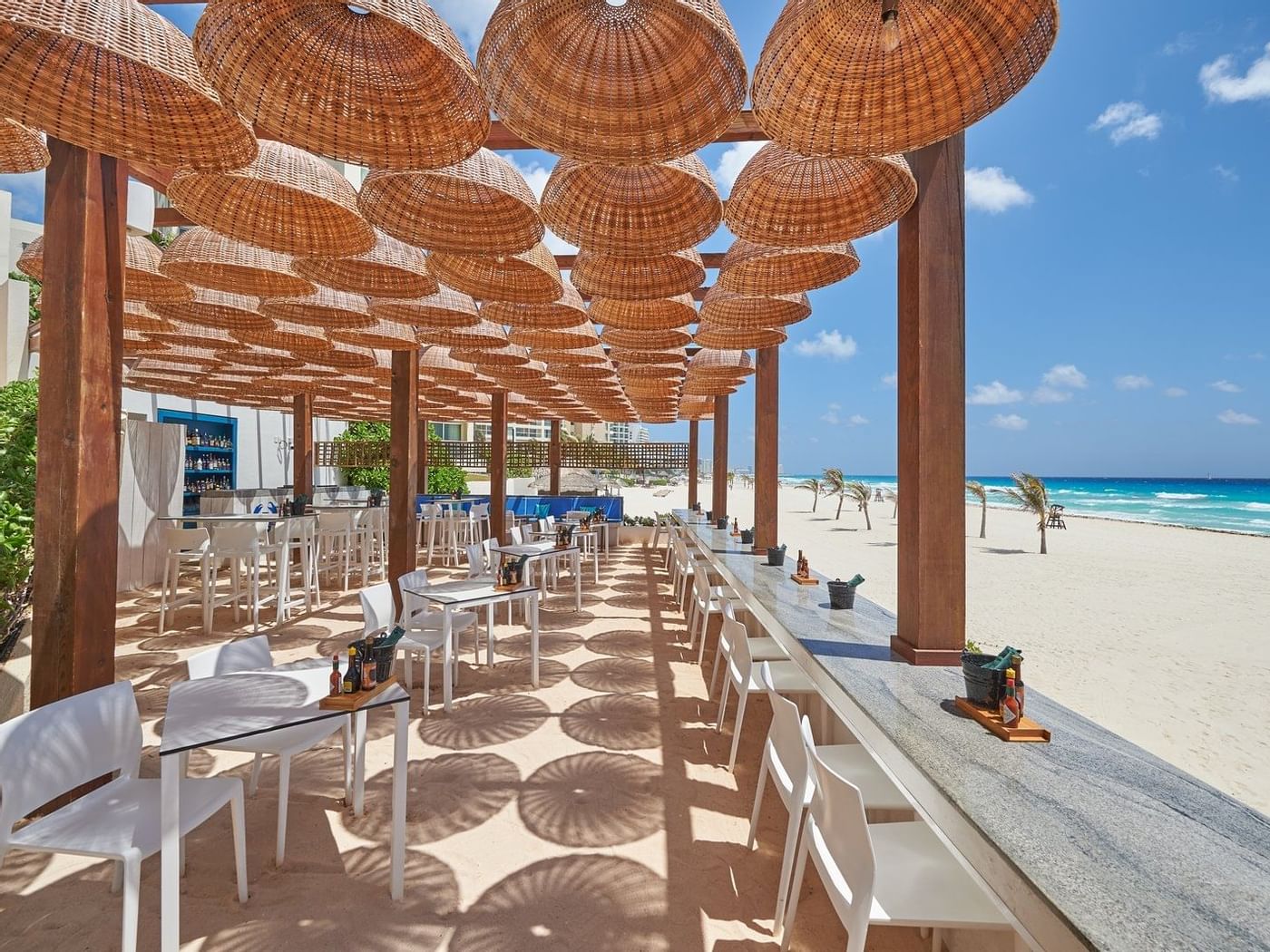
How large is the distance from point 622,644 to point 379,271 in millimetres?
3854

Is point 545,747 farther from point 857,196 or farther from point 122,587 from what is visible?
point 122,587

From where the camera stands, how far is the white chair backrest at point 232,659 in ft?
8.46

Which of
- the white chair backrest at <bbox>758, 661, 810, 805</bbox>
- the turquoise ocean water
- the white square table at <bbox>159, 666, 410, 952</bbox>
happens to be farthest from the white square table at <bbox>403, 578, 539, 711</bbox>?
the turquoise ocean water

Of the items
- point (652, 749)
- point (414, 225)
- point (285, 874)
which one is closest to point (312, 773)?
point (285, 874)

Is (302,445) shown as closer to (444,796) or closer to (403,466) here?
(403,466)

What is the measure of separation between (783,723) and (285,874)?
80.8 inches

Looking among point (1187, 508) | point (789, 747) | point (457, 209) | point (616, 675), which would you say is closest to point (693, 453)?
point (616, 675)

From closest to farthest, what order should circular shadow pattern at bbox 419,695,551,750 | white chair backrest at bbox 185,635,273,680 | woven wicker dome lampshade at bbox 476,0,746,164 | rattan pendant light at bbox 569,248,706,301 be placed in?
1. woven wicker dome lampshade at bbox 476,0,746,164
2. white chair backrest at bbox 185,635,273,680
3. rattan pendant light at bbox 569,248,706,301
4. circular shadow pattern at bbox 419,695,551,750

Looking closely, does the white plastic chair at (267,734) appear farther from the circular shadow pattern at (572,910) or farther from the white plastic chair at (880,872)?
the white plastic chair at (880,872)

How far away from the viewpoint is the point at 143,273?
3834 millimetres

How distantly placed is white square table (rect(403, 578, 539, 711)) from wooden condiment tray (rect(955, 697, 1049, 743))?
2.94 meters

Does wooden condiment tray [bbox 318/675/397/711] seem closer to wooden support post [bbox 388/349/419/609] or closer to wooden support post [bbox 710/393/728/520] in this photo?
wooden support post [bbox 388/349/419/609]

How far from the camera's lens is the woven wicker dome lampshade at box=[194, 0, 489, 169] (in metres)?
1.57

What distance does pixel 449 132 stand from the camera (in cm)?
183
